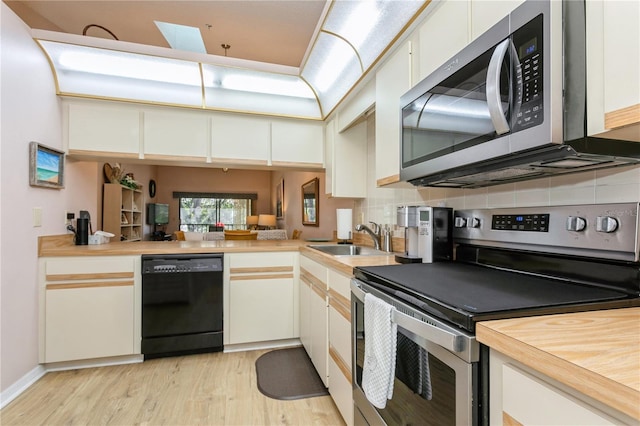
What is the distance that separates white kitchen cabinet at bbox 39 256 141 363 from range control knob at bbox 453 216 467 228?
7.55 feet

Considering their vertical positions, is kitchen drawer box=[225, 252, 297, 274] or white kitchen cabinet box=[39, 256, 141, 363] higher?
kitchen drawer box=[225, 252, 297, 274]

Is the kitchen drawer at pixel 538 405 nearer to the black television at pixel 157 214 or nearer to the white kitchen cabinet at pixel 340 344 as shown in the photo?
the white kitchen cabinet at pixel 340 344

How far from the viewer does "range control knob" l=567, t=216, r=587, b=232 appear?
98cm

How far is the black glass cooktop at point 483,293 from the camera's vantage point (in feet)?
2.56

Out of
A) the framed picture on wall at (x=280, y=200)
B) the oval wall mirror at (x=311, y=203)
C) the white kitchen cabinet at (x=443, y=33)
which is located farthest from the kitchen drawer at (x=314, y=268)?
the framed picture on wall at (x=280, y=200)

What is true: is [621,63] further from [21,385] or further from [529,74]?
[21,385]

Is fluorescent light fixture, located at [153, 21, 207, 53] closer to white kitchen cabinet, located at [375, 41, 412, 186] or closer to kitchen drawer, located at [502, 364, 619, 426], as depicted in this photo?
white kitchen cabinet, located at [375, 41, 412, 186]

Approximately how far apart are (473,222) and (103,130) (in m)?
2.82

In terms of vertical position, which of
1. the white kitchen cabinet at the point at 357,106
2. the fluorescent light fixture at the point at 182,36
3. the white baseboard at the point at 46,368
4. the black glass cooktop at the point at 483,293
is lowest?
the white baseboard at the point at 46,368

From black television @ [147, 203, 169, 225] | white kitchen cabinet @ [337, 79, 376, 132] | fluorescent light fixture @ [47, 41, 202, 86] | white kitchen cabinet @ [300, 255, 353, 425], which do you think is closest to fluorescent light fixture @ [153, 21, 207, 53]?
fluorescent light fixture @ [47, 41, 202, 86]

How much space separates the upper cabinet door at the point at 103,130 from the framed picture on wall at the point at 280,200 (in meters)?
4.79

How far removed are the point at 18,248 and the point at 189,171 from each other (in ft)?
21.8

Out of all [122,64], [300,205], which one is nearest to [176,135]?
[122,64]

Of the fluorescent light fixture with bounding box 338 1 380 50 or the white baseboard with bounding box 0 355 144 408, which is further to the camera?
the white baseboard with bounding box 0 355 144 408
